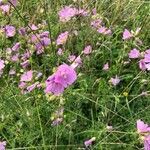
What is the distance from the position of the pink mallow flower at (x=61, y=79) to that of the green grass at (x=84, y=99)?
135 millimetres

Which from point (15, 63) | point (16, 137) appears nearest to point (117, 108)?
point (16, 137)

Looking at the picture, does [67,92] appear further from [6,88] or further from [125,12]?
[125,12]

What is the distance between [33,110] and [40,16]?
86 cm

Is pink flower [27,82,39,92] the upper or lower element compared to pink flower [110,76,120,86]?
upper

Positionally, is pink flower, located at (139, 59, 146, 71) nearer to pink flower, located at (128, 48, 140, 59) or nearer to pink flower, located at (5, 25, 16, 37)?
pink flower, located at (128, 48, 140, 59)

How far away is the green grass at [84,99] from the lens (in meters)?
1.96

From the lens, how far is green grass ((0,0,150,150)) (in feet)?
6.43

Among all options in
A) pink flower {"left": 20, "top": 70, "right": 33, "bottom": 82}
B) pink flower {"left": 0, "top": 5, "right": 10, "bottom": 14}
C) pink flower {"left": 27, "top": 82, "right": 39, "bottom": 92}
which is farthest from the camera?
pink flower {"left": 0, "top": 5, "right": 10, "bottom": 14}

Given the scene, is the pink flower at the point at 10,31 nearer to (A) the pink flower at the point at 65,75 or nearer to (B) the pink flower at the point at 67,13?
(B) the pink flower at the point at 67,13

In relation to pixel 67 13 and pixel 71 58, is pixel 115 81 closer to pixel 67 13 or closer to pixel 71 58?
pixel 71 58

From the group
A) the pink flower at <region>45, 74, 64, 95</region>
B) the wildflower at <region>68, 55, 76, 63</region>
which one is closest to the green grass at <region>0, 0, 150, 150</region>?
the wildflower at <region>68, 55, 76, 63</region>

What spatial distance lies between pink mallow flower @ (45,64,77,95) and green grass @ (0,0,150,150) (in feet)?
0.44

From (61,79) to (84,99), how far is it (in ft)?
1.65

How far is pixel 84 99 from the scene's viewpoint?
2.10 m
